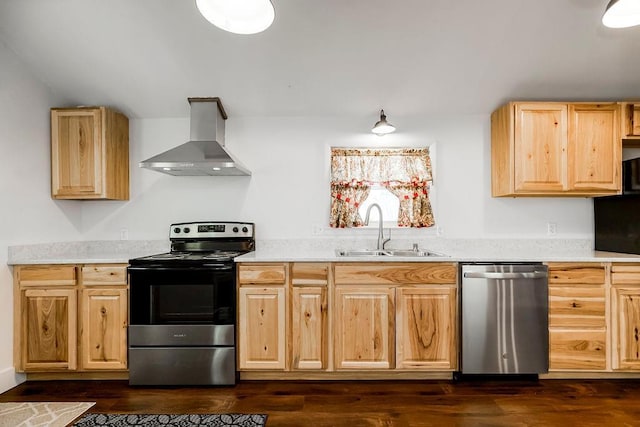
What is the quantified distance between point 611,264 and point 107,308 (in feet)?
12.4

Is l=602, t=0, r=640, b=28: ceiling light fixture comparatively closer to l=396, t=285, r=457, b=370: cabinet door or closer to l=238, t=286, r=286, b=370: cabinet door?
l=396, t=285, r=457, b=370: cabinet door

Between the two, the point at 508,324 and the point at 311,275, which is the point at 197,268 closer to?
the point at 311,275

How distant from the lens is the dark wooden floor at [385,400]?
2.29 m

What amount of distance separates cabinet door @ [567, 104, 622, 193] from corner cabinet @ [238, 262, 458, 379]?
1400mm

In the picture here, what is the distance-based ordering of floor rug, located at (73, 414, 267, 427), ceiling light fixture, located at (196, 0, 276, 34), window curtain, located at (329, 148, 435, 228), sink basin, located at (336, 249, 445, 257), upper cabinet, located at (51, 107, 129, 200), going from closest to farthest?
ceiling light fixture, located at (196, 0, 276, 34)
floor rug, located at (73, 414, 267, 427)
upper cabinet, located at (51, 107, 129, 200)
sink basin, located at (336, 249, 445, 257)
window curtain, located at (329, 148, 435, 228)

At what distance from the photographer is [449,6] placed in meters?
2.46

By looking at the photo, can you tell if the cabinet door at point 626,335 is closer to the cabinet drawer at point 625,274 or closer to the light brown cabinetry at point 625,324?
the light brown cabinetry at point 625,324

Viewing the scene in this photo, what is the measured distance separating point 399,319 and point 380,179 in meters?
1.33

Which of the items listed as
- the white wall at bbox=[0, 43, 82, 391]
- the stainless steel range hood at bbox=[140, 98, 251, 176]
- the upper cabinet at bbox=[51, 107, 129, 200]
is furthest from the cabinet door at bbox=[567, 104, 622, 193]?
the white wall at bbox=[0, 43, 82, 391]

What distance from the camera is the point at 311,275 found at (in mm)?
2814

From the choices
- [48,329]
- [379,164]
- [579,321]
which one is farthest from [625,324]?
[48,329]

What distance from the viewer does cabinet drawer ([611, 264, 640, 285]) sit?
Result: 2.76 m

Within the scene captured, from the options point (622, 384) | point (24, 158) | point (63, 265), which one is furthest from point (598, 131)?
point (24, 158)

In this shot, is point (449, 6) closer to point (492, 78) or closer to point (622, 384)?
point (492, 78)
